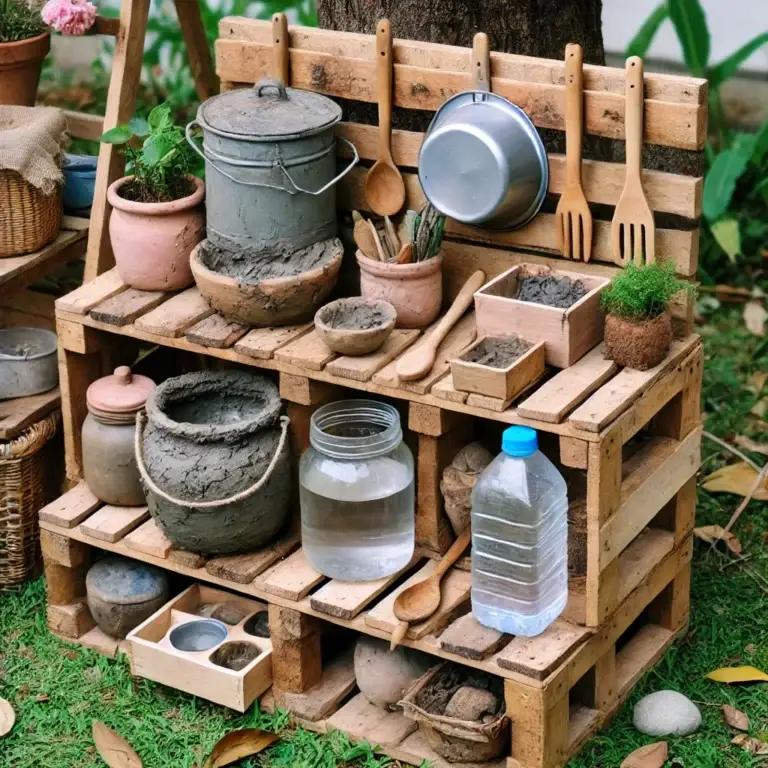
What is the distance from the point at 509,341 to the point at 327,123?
0.66 m

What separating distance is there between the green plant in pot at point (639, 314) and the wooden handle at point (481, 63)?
54 cm

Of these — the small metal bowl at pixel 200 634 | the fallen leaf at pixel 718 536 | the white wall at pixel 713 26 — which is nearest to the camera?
the small metal bowl at pixel 200 634

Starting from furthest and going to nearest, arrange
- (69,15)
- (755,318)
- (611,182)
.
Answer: (755,318)
(69,15)
(611,182)

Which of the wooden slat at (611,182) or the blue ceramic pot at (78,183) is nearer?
the wooden slat at (611,182)

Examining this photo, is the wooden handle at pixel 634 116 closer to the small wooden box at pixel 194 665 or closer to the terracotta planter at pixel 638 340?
the terracotta planter at pixel 638 340

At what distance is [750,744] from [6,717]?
178 centimetres

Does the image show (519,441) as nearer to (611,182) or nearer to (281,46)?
(611,182)

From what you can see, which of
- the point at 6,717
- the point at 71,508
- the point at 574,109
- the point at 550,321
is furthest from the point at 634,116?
the point at 6,717

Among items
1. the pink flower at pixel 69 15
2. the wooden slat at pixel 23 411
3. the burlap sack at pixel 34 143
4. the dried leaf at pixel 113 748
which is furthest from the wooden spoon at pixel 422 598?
the pink flower at pixel 69 15

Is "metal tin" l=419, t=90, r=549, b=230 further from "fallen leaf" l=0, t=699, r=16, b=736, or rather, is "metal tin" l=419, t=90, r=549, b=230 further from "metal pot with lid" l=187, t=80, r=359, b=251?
"fallen leaf" l=0, t=699, r=16, b=736

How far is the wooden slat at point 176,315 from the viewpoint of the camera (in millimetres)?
3498

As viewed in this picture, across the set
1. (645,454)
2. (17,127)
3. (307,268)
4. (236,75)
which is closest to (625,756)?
(645,454)

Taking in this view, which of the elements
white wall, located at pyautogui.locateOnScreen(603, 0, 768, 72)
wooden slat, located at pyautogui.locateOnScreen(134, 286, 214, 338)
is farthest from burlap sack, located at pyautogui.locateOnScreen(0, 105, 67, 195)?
white wall, located at pyautogui.locateOnScreen(603, 0, 768, 72)

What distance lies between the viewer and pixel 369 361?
331 centimetres
